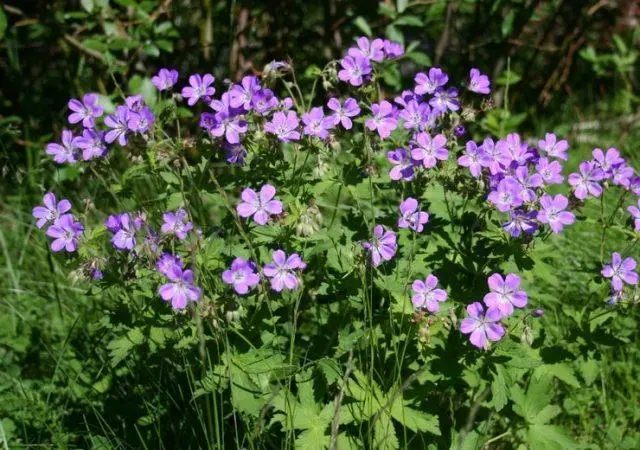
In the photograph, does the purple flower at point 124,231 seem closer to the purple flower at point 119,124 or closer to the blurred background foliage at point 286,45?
the purple flower at point 119,124

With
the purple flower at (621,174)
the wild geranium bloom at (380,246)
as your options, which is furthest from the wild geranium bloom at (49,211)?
the purple flower at (621,174)

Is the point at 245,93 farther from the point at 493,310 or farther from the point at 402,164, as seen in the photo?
the point at 493,310

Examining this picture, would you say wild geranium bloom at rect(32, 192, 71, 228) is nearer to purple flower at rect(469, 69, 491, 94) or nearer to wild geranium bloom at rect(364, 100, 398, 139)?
wild geranium bloom at rect(364, 100, 398, 139)

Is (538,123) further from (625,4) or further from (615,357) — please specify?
(615,357)

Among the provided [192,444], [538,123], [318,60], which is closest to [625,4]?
[538,123]

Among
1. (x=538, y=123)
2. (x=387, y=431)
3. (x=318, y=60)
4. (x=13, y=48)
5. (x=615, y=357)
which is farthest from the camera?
(x=538, y=123)
